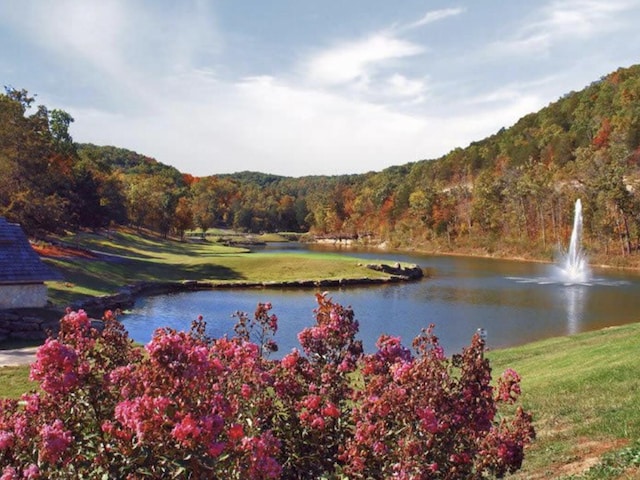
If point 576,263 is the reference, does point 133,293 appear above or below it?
below

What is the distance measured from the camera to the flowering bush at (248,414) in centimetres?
397

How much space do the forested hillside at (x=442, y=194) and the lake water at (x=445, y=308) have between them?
12414 mm

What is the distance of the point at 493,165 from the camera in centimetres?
12425

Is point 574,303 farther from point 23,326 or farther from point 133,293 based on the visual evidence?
point 23,326

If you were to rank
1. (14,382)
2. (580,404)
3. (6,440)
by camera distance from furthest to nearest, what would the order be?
(14,382) < (580,404) < (6,440)

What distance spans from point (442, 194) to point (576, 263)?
4628 cm

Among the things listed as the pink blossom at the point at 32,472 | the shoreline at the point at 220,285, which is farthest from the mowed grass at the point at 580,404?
the shoreline at the point at 220,285

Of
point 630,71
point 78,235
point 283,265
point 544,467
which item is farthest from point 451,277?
point 630,71

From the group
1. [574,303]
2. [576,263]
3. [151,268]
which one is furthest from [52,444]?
[576,263]

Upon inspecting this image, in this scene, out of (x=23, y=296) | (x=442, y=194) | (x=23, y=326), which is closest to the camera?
(x=23, y=326)

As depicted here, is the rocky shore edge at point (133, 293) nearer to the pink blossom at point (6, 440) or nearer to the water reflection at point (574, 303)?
the pink blossom at point (6, 440)

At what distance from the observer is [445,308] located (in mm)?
35656

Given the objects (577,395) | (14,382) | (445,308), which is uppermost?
(577,395)

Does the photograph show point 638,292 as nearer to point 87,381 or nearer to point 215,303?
point 215,303
